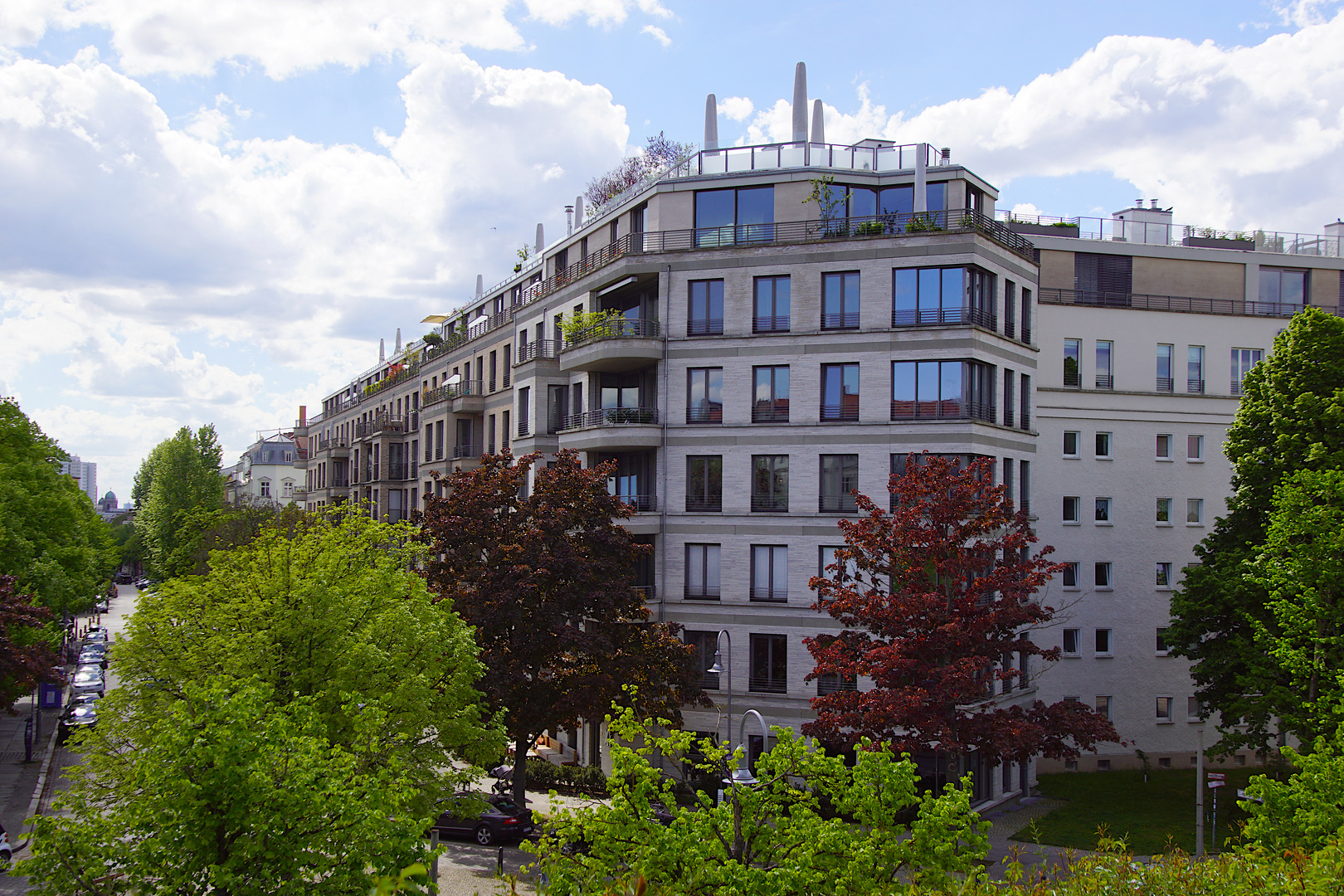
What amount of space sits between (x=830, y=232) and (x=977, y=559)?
14.1 meters

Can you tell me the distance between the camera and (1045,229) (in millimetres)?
43781

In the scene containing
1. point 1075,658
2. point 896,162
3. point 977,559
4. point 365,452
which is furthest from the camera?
point 365,452

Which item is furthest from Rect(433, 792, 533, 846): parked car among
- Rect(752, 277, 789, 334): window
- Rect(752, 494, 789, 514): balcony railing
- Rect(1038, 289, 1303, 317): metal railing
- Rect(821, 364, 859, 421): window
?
Rect(1038, 289, 1303, 317): metal railing

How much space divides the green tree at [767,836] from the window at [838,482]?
19.2m

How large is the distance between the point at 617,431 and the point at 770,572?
7797 millimetres

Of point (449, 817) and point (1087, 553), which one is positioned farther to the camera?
point (1087, 553)

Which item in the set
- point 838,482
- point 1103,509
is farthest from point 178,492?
point 1103,509

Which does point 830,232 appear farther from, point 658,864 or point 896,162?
point 658,864

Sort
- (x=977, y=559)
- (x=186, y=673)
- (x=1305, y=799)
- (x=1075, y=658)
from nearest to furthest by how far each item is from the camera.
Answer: (x=1305, y=799), (x=186, y=673), (x=977, y=559), (x=1075, y=658)

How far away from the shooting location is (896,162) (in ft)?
118

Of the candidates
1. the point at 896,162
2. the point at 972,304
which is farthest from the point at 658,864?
the point at 896,162

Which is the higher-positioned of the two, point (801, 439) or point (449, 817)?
point (801, 439)

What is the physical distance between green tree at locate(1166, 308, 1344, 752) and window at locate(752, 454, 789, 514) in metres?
14.6

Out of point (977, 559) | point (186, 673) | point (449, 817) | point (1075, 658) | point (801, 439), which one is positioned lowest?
point (449, 817)
